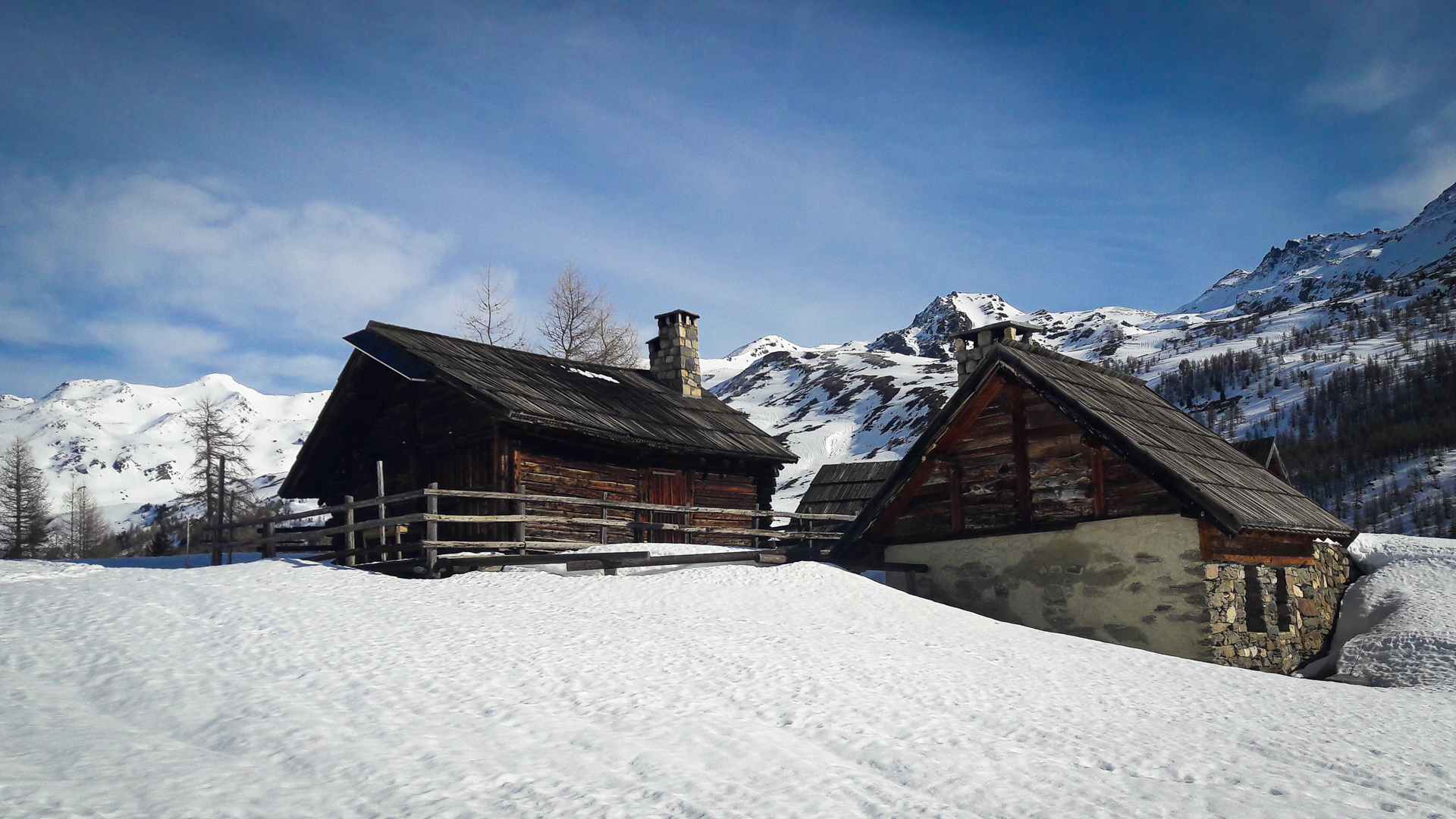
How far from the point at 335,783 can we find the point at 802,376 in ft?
479

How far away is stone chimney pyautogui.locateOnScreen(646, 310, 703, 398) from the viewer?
88.0ft

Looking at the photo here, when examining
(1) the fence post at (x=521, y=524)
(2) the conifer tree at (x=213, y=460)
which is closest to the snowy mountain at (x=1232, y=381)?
(2) the conifer tree at (x=213, y=460)

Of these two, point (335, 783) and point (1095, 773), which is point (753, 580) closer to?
point (1095, 773)

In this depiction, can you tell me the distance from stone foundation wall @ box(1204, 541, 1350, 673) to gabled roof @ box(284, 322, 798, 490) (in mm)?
11117

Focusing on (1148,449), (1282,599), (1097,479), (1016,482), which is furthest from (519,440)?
(1282,599)

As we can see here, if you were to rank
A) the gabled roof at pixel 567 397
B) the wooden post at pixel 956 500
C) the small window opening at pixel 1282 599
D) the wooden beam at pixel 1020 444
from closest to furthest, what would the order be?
the small window opening at pixel 1282 599, the wooden beam at pixel 1020 444, the wooden post at pixel 956 500, the gabled roof at pixel 567 397

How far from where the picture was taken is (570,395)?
2108 centimetres

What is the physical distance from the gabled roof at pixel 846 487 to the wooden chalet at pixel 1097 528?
928 cm

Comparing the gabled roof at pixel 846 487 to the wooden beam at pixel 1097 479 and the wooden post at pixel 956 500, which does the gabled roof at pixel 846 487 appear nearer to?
the wooden post at pixel 956 500

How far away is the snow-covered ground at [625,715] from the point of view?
20.2ft

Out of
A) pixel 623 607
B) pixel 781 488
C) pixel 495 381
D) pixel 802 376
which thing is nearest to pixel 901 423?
pixel 781 488

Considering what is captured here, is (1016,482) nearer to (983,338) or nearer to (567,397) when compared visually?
(983,338)

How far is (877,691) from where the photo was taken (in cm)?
935

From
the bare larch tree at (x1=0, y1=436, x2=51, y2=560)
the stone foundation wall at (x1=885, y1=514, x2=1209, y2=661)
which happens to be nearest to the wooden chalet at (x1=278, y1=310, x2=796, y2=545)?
the stone foundation wall at (x1=885, y1=514, x2=1209, y2=661)
